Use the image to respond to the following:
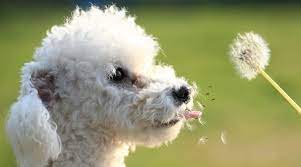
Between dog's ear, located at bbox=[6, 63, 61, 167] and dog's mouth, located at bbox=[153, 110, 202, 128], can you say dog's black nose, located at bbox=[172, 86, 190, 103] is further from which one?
dog's ear, located at bbox=[6, 63, 61, 167]

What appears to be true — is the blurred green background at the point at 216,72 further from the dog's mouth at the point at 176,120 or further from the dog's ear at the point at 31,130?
the dog's ear at the point at 31,130

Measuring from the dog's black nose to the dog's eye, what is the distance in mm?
253

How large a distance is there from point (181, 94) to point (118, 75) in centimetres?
29

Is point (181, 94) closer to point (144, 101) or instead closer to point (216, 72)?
point (144, 101)

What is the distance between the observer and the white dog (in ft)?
12.6

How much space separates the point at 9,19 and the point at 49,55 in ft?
50.8

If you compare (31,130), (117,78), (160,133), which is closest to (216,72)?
(117,78)

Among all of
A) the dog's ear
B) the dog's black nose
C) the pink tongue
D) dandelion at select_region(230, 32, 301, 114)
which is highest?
dandelion at select_region(230, 32, 301, 114)

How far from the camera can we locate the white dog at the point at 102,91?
151 inches

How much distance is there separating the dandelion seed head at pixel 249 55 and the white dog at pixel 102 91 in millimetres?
205

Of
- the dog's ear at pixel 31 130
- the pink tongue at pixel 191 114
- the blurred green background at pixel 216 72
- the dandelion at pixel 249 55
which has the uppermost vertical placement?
the blurred green background at pixel 216 72

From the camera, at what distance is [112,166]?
4008 mm

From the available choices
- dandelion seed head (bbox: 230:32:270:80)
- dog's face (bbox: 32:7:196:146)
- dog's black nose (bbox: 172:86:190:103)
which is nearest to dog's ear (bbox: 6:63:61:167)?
dog's face (bbox: 32:7:196:146)

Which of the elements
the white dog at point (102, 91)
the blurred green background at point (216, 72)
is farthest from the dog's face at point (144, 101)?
the blurred green background at point (216, 72)
